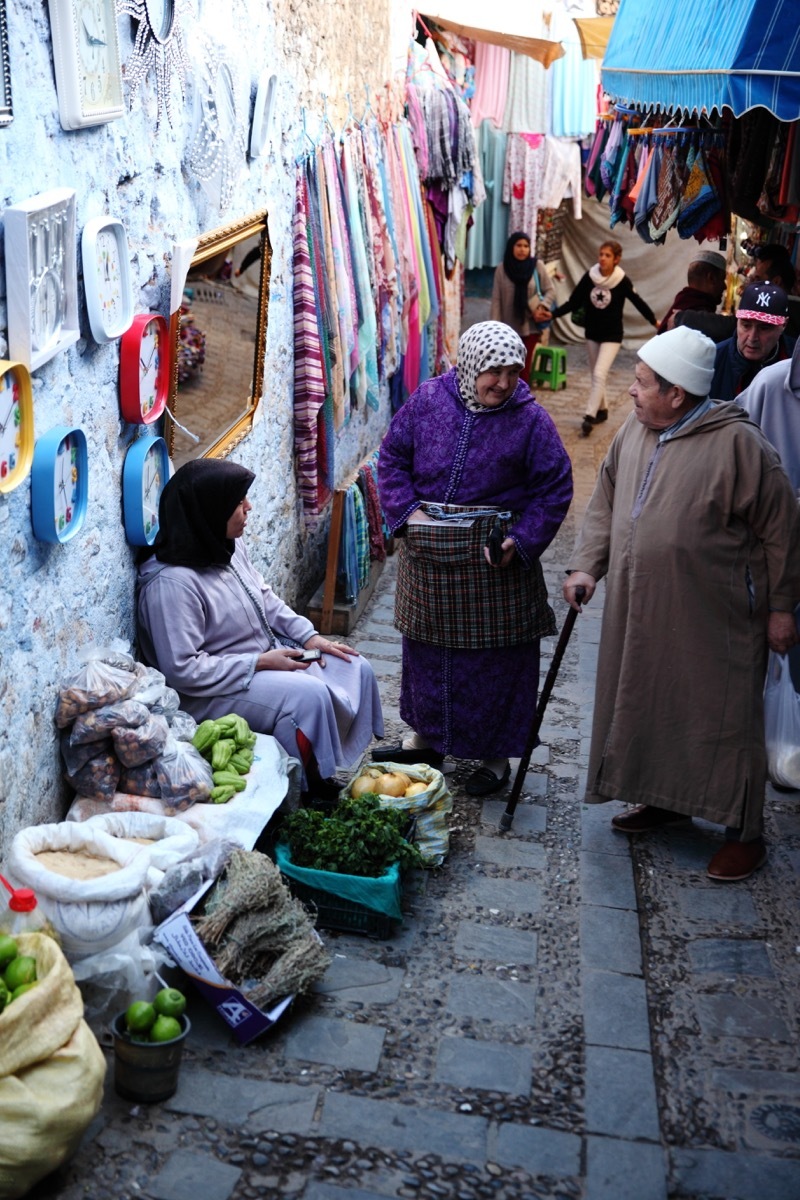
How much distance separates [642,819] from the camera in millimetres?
5020

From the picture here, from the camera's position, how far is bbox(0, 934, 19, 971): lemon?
3.02 meters

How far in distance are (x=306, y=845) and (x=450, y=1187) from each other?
4.44 ft

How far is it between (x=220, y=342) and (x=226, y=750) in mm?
2006

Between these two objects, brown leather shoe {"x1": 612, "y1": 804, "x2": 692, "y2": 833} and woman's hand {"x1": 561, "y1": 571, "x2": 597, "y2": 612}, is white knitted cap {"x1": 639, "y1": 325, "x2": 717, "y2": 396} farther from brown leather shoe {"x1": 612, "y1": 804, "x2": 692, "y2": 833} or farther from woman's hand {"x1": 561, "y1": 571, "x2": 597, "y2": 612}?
brown leather shoe {"x1": 612, "y1": 804, "x2": 692, "y2": 833}

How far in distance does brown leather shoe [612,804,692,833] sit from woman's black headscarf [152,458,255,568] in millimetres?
2000

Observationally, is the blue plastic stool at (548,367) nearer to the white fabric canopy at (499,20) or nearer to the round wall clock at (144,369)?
the white fabric canopy at (499,20)

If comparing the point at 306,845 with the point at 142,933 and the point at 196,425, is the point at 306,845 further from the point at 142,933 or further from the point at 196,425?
the point at 196,425

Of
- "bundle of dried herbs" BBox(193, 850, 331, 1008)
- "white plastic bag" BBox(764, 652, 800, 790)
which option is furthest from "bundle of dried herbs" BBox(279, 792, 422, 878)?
"white plastic bag" BBox(764, 652, 800, 790)

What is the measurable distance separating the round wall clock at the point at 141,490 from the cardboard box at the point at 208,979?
147 cm

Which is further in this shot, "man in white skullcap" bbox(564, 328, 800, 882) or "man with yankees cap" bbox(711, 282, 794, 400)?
"man with yankees cap" bbox(711, 282, 794, 400)

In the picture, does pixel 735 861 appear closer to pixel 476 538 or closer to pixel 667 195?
pixel 476 538

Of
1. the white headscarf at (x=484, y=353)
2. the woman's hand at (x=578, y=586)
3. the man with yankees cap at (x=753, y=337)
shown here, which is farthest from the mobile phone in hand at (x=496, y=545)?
the man with yankees cap at (x=753, y=337)

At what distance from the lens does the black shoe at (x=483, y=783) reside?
17.3 feet

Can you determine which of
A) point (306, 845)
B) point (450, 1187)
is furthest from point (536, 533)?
point (450, 1187)
